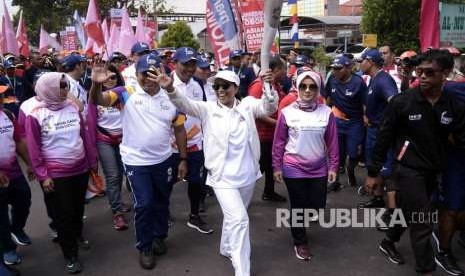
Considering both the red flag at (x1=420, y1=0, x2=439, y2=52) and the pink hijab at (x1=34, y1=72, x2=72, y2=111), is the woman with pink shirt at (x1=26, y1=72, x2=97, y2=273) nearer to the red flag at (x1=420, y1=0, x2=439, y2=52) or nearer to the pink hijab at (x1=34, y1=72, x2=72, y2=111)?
the pink hijab at (x1=34, y1=72, x2=72, y2=111)

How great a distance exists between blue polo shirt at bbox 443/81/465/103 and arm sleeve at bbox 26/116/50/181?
3457mm

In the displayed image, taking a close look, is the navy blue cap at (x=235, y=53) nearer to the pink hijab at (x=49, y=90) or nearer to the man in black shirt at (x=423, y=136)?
the pink hijab at (x=49, y=90)

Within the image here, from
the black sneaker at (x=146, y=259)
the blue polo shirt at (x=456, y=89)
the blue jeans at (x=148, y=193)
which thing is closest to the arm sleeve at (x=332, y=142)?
the blue polo shirt at (x=456, y=89)

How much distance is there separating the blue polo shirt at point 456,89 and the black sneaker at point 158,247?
299 centimetres

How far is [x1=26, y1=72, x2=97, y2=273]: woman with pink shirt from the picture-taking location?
4.14 meters

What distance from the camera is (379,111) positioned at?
6.03 metres

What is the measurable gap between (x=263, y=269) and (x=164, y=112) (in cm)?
170

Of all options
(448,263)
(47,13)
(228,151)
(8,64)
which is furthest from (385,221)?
(47,13)

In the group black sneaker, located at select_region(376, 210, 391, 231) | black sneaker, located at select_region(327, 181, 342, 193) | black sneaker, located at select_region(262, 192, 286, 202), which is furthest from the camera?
black sneaker, located at select_region(327, 181, 342, 193)

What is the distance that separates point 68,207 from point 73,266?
56cm

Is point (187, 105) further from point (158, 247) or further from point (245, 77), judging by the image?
point (245, 77)

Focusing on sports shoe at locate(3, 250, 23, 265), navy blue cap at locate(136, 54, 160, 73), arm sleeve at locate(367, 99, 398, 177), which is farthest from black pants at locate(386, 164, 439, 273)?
sports shoe at locate(3, 250, 23, 265)

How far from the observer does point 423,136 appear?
3869 mm

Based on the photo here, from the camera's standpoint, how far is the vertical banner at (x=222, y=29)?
7629 millimetres
